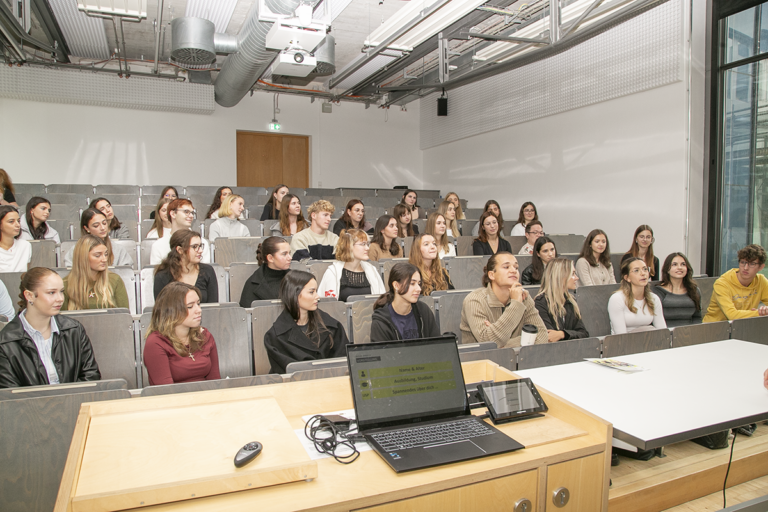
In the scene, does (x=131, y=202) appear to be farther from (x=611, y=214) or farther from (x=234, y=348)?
(x=611, y=214)

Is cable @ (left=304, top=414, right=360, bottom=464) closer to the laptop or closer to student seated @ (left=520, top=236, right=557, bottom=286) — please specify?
the laptop

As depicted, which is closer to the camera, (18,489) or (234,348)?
(18,489)

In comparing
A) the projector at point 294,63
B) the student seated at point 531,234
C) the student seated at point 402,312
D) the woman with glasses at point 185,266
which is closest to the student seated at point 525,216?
the student seated at point 531,234

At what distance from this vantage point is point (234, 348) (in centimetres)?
276

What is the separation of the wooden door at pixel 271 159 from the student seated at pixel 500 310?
23.8 feet

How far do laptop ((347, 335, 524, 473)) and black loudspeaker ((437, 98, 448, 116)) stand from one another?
826 centimetres

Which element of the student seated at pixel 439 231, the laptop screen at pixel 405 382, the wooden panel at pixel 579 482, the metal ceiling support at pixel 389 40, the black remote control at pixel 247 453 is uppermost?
the metal ceiling support at pixel 389 40

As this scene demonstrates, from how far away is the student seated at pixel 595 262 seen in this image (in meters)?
4.21

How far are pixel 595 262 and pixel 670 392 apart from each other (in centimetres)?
279

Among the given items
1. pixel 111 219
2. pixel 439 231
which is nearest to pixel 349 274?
pixel 439 231

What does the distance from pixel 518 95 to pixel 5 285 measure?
6611 millimetres

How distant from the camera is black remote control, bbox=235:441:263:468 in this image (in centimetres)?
107

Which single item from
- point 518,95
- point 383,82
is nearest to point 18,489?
point 518,95

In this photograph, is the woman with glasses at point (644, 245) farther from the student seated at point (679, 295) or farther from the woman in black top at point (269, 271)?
the woman in black top at point (269, 271)
